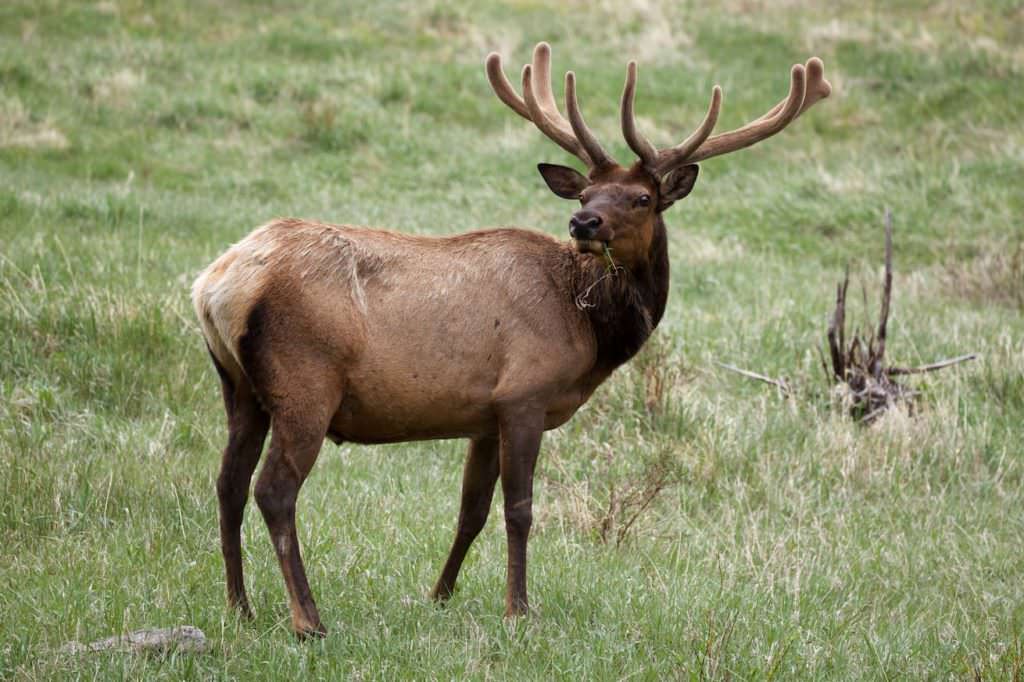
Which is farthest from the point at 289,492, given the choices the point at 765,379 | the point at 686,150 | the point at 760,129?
the point at 765,379

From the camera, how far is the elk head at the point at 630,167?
5.41m

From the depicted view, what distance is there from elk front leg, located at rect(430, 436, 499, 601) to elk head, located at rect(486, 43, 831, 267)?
3.26 feet

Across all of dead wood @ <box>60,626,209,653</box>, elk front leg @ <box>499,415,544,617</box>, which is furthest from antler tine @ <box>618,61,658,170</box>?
dead wood @ <box>60,626,209,653</box>

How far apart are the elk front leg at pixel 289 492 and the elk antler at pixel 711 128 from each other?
1827 mm

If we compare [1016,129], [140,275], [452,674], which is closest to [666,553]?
[452,674]

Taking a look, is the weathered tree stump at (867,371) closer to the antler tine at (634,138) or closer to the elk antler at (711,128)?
the elk antler at (711,128)

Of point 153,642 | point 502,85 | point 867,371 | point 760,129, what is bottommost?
point 867,371

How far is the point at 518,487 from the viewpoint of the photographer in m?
5.30

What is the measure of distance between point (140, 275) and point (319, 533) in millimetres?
3902

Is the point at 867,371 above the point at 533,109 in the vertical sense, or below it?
below

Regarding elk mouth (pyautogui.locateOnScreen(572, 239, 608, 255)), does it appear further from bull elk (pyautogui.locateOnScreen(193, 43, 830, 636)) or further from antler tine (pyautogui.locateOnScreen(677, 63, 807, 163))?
antler tine (pyautogui.locateOnScreen(677, 63, 807, 163))

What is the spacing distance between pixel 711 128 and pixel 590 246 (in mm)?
824

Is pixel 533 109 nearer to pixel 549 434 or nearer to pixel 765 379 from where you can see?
pixel 549 434

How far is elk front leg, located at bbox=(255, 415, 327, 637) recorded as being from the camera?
4965 millimetres
